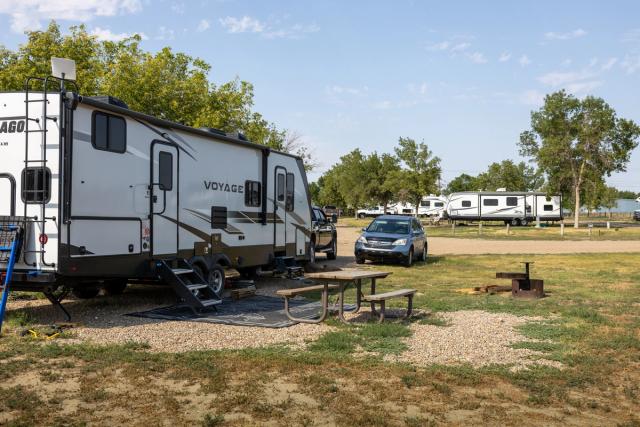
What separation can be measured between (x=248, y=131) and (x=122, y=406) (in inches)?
878

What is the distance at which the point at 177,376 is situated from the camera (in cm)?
624

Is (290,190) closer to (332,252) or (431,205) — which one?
(332,252)

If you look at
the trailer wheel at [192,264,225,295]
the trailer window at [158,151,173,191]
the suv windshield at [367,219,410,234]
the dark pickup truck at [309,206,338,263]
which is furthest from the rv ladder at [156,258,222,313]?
the suv windshield at [367,219,410,234]

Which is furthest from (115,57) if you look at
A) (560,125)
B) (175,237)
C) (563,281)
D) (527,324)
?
(560,125)

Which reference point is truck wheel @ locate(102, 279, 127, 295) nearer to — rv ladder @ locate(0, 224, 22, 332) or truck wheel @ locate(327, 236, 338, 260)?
rv ladder @ locate(0, 224, 22, 332)

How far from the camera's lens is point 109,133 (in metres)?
9.23

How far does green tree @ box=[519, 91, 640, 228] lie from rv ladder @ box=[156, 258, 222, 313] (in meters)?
46.9

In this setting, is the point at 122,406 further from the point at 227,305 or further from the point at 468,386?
the point at 227,305

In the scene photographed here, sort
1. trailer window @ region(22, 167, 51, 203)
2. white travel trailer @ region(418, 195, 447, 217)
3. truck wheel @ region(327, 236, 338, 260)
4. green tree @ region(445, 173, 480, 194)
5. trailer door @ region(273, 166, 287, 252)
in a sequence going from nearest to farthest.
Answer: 1. trailer window @ region(22, 167, 51, 203)
2. trailer door @ region(273, 166, 287, 252)
3. truck wheel @ region(327, 236, 338, 260)
4. white travel trailer @ region(418, 195, 447, 217)
5. green tree @ region(445, 173, 480, 194)

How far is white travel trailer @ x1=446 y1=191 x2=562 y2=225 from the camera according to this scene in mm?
55250

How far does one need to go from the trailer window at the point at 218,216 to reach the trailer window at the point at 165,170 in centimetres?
146

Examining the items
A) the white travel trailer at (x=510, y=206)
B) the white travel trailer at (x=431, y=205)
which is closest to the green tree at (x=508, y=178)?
the white travel trailer at (x=431, y=205)

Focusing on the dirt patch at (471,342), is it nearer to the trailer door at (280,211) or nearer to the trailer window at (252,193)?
the trailer window at (252,193)

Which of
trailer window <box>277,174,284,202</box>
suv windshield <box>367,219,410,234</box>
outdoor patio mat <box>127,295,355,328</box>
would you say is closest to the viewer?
outdoor patio mat <box>127,295,355,328</box>
